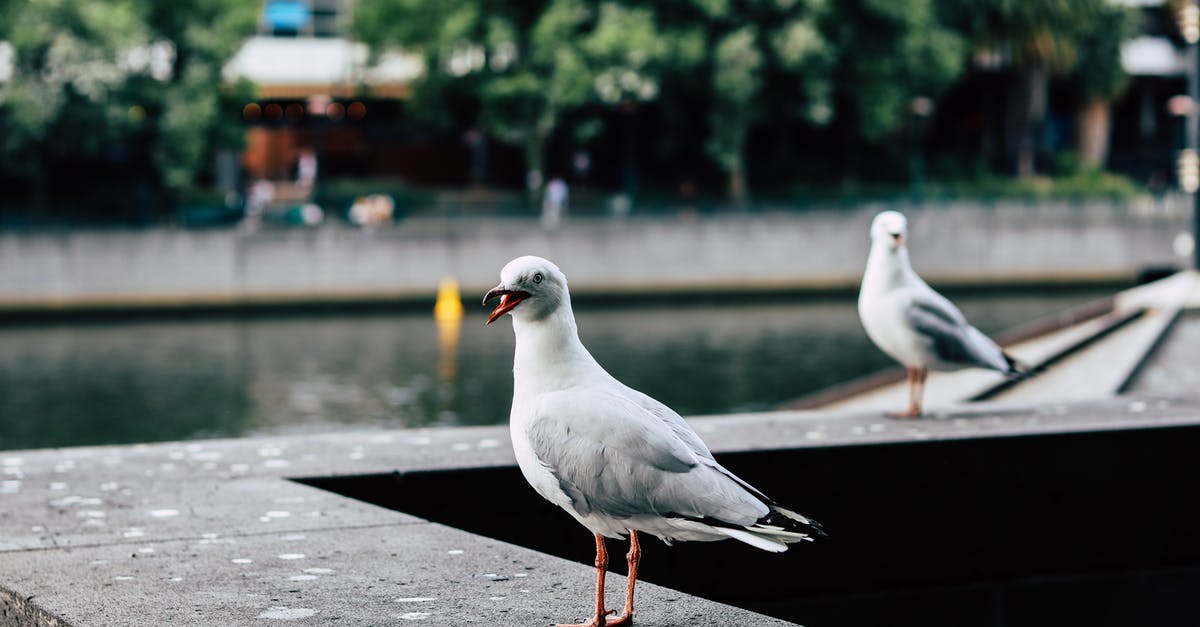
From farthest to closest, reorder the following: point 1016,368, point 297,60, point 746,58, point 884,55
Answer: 1. point 297,60
2. point 884,55
3. point 746,58
4. point 1016,368

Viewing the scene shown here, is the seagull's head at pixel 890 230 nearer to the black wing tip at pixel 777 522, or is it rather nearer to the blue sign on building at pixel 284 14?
the black wing tip at pixel 777 522

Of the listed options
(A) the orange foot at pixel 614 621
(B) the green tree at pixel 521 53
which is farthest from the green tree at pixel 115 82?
(A) the orange foot at pixel 614 621

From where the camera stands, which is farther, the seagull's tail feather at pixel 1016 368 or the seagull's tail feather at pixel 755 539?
the seagull's tail feather at pixel 1016 368

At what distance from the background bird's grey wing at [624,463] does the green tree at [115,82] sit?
1877 inches

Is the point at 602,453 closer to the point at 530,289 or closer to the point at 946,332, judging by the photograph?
the point at 530,289

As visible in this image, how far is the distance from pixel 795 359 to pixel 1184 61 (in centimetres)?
4540

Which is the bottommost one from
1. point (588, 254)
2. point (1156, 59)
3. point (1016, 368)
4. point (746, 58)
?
point (588, 254)

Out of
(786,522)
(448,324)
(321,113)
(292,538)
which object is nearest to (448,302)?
(448,324)

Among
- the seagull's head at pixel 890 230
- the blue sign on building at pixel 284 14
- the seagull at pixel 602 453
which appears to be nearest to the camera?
the seagull at pixel 602 453

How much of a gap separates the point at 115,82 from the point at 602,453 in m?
48.4

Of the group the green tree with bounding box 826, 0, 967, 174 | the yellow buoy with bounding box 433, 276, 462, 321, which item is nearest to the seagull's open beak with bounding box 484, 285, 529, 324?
the yellow buoy with bounding box 433, 276, 462, 321

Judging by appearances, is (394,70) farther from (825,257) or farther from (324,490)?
(324,490)

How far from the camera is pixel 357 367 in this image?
35406 millimetres

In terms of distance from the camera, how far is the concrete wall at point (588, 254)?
51.4 m
